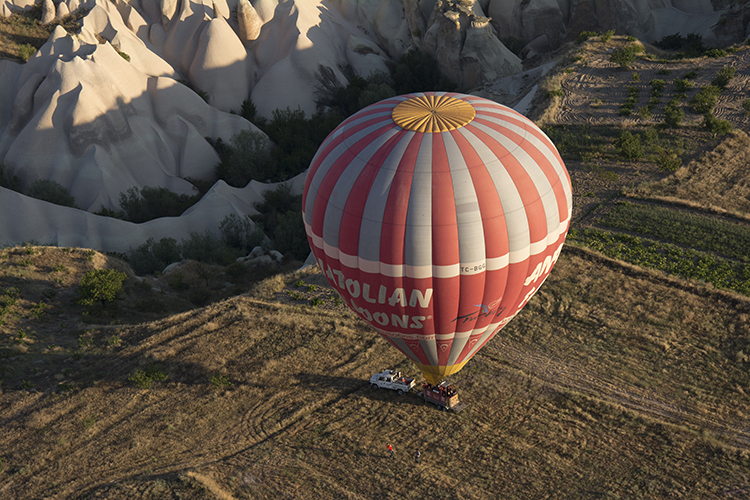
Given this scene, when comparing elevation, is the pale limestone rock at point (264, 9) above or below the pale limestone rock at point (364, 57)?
above

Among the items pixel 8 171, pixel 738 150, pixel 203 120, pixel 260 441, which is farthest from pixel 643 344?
pixel 8 171

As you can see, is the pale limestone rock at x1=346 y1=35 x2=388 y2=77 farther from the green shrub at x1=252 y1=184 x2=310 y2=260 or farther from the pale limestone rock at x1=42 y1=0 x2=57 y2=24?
the pale limestone rock at x1=42 y1=0 x2=57 y2=24

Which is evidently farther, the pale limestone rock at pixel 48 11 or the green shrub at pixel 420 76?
the green shrub at pixel 420 76

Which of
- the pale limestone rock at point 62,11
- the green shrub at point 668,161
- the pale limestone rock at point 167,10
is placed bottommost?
the green shrub at point 668,161

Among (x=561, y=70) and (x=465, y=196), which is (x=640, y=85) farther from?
(x=465, y=196)

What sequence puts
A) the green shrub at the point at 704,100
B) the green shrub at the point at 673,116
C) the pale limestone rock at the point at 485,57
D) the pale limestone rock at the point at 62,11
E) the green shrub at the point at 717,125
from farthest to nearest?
the pale limestone rock at the point at 62,11 < the pale limestone rock at the point at 485,57 < the green shrub at the point at 704,100 < the green shrub at the point at 673,116 < the green shrub at the point at 717,125

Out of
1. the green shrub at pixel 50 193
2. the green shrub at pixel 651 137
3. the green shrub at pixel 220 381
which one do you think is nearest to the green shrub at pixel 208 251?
the green shrub at pixel 50 193

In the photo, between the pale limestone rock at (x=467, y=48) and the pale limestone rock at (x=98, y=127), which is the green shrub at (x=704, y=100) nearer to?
the pale limestone rock at (x=467, y=48)
